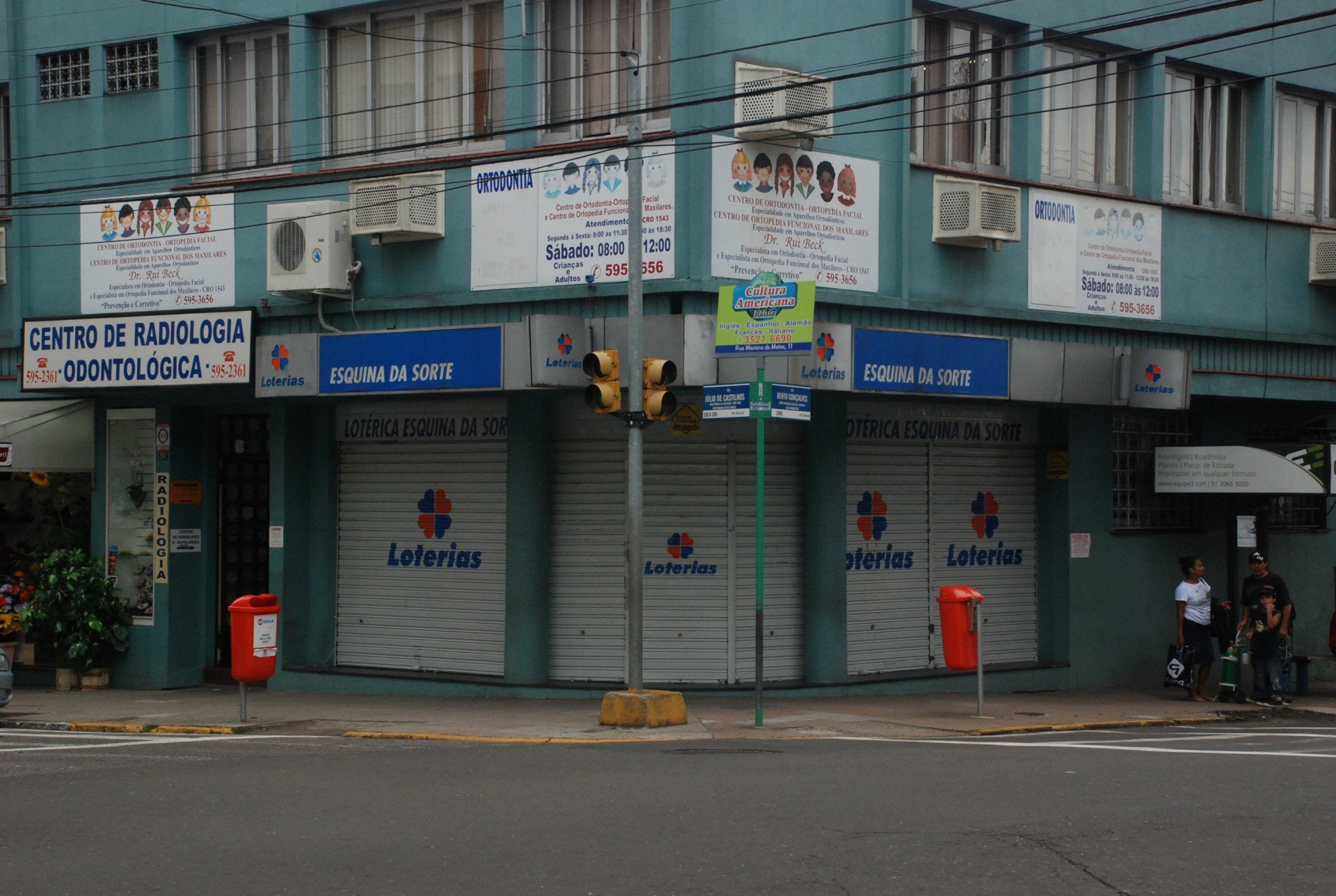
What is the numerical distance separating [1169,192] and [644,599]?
8880 mm

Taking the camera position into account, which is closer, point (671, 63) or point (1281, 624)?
point (671, 63)

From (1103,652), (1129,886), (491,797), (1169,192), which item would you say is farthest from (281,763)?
(1169,192)

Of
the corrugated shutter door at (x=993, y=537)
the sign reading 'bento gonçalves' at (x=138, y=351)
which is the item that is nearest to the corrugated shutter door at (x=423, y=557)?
the sign reading 'bento gonçalves' at (x=138, y=351)

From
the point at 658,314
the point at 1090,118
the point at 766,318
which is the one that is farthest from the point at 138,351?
the point at 1090,118

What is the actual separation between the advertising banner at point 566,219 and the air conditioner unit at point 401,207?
1.43ft

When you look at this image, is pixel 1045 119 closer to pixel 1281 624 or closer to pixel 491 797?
pixel 1281 624

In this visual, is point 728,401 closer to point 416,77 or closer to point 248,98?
point 416,77

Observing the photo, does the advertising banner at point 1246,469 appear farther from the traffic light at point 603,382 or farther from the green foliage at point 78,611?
the green foliage at point 78,611

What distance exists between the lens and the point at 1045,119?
19.1m

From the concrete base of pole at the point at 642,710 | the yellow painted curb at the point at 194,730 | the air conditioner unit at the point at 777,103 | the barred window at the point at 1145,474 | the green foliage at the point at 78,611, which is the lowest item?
the yellow painted curb at the point at 194,730

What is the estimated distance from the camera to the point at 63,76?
65.1 feet

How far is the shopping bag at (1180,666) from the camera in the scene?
1833 centimetres

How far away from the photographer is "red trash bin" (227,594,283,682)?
15.6m

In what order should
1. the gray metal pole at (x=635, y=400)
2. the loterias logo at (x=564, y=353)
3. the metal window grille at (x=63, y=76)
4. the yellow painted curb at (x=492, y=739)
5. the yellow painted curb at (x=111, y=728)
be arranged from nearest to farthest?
the yellow painted curb at (x=492, y=739) < the gray metal pole at (x=635, y=400) < the yellow painted curb at (x=111, y=728) < the loterias logo at (x=564, y=353) < the metal window grille at (x=63, y=76)
